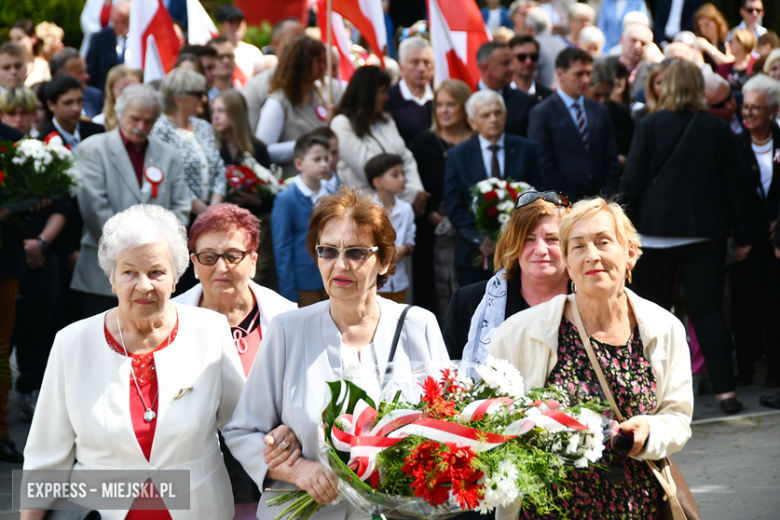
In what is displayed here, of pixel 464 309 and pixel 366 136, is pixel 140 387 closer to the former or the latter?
pixel 464 309

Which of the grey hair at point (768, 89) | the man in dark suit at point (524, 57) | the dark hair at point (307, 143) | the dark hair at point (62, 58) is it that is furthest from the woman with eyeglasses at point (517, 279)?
the dark hair at point (62, 58)

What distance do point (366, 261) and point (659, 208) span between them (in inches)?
170

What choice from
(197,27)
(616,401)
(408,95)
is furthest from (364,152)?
(616,401)

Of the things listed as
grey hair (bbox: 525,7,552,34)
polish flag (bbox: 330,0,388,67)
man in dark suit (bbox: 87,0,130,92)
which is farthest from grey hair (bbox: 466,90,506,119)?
man in dark suit (bbox: 87,0,130,92)

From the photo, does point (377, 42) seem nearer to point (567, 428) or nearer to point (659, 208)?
point (659, 208)

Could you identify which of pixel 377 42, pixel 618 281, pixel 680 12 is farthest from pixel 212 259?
pixel 680 12

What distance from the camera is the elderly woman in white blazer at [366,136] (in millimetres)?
8086

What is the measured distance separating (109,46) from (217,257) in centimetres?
878

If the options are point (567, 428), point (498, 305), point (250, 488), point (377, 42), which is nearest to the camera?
point (567, 428)

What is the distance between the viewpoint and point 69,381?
3482mm

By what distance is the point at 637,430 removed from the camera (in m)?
3.18

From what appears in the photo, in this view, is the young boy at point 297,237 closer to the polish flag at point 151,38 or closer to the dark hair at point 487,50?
the dark hair at point 487,50

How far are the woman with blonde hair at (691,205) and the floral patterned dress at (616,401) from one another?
3928mm

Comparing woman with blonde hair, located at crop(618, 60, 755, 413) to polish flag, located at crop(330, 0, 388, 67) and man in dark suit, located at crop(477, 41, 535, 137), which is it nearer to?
man in dark suit, located at crop(477, 41, 535, 137)
